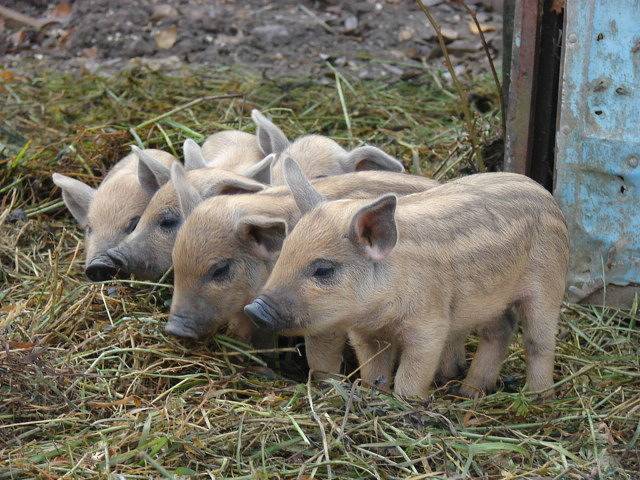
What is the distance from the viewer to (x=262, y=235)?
5.28 metres

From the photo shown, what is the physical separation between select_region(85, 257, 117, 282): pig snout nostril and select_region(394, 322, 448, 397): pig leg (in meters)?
1.66

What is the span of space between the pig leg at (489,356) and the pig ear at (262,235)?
0.96 metres

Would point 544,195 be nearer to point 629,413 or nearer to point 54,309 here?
point 629,413

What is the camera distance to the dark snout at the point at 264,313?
15.0 ft

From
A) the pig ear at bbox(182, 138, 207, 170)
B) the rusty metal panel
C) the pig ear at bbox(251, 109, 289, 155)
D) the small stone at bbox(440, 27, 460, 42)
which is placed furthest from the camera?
the small stone at bbox(440, 27, 460, 42)

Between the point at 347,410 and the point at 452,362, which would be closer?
the point at 347,410

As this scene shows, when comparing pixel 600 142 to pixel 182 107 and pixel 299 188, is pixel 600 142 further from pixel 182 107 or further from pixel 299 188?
pixel 182 107

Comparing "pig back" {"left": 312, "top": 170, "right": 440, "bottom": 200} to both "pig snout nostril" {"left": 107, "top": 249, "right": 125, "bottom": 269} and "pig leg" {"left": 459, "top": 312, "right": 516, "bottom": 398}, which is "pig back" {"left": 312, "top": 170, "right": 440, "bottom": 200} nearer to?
"pig leg" {"left": 459, "top": 312, "right": 516, "bottom": 398}

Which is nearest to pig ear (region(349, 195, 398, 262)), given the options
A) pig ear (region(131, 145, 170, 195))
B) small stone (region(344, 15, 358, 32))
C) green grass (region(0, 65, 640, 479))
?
green grass (region(0, 65, 640, 479))

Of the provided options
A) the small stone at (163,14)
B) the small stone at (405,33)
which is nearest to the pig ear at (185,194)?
the small stone at (405,33)

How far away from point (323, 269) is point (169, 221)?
4.74 feet

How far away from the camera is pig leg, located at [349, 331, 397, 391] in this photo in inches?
201

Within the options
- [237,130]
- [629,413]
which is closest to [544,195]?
[629,413]

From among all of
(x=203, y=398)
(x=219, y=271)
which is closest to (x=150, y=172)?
(x=219, y=271)
